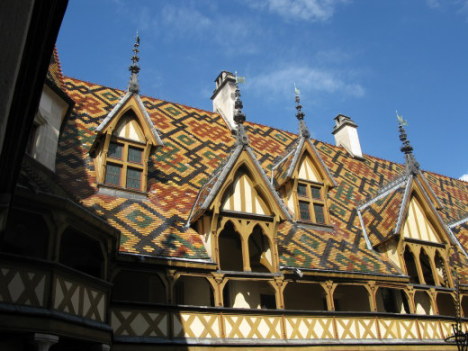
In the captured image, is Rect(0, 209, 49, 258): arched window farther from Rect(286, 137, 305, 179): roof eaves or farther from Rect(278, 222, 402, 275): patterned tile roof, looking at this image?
Rect(286, 137, 305, 179): roof eaves

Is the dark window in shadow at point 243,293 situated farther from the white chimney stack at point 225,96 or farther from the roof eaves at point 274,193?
the white chimney stack at point 225,96

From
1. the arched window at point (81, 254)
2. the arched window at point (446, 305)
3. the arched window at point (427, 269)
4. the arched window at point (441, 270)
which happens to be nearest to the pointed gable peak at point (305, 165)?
the arched window at point (427, 269)

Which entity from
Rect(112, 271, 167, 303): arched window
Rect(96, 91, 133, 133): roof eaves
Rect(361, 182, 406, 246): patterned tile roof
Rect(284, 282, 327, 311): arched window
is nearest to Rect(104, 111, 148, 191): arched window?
Rect(96, 91, 133, 133): roof eaves

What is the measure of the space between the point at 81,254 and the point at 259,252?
206 inches

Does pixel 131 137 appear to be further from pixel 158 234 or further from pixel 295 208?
pixel 295 208

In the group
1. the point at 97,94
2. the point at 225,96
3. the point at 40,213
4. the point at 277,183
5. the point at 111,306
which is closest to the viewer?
the point at 40,213

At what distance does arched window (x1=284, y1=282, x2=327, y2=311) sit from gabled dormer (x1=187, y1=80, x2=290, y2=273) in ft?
4.37

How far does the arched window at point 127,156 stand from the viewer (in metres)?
15.7

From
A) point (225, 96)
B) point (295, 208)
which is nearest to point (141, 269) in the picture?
point (295, 208)

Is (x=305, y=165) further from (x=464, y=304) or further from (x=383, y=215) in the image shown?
(x=464, y=304)

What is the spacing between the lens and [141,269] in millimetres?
12508

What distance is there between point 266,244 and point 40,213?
22.1ft

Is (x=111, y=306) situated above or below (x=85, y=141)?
below

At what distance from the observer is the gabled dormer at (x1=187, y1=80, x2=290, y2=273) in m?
14.3
